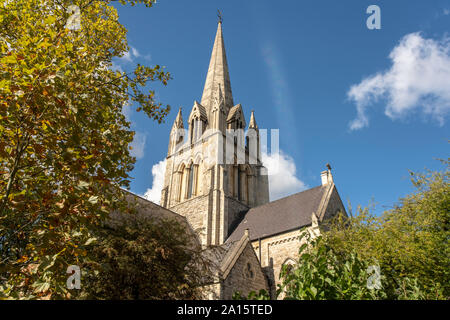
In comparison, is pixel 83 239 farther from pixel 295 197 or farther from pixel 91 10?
pixel 295 197

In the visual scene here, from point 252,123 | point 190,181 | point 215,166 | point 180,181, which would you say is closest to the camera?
point 215,166

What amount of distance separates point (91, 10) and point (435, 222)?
1552cm

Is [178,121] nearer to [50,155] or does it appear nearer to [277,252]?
[277,252]

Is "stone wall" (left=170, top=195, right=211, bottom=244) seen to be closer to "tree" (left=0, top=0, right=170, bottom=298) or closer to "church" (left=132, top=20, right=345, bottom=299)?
"church" (left=132, top=20, right=345, bottom=299)

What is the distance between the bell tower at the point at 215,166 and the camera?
2678cm

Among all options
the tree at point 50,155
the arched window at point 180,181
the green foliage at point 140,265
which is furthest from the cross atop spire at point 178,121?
the tree at point 50,155

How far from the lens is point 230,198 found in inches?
1097

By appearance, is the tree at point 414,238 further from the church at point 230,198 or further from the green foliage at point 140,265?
the green foliage at point 140,265

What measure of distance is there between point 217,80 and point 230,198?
1683 centimetres

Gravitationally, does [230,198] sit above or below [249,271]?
above

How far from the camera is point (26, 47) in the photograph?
4477mm

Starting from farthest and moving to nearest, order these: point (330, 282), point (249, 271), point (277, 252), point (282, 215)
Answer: point (282, 215)
point (277, 252)
point (249, 271)
point (330, 282)

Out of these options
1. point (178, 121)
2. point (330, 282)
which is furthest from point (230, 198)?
point (330, 282)
